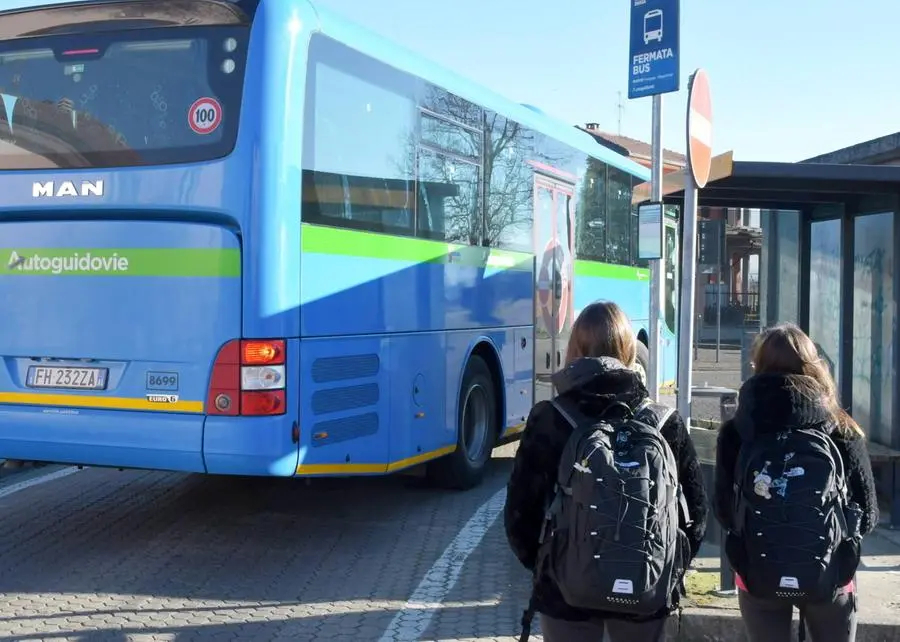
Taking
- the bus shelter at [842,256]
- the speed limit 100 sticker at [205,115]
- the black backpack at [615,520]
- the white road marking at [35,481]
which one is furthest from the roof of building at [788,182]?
the white road marking at [35,481]

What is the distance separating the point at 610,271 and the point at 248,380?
7.53m

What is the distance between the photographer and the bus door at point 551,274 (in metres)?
10.4

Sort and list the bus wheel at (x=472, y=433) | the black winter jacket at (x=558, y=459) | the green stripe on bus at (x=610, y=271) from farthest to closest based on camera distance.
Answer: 1. the green stripe on bus at (x=610, y=271)
2. the bus wheel at (x=472, y=433)
3. the black winter jacket at (x=558, y=459)

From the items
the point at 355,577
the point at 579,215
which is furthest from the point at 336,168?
the point at 579,215

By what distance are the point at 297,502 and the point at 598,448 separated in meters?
5.88

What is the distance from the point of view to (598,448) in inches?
118

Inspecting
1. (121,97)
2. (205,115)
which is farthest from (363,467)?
(121,97)

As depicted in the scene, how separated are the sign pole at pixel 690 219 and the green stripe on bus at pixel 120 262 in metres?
2.66

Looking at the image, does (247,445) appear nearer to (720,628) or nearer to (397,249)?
(397,249)

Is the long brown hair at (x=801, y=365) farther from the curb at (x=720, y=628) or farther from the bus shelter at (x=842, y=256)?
the bus shelter at (x=842, y=256)

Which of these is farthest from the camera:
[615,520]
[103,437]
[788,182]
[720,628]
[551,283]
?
[551,283]

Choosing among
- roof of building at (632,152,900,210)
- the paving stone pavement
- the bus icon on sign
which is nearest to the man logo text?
the paving stone pavement

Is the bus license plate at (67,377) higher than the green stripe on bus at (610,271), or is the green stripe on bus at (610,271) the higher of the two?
the green stripe on bus at (610,271)

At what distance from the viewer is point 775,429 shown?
3422 mm
